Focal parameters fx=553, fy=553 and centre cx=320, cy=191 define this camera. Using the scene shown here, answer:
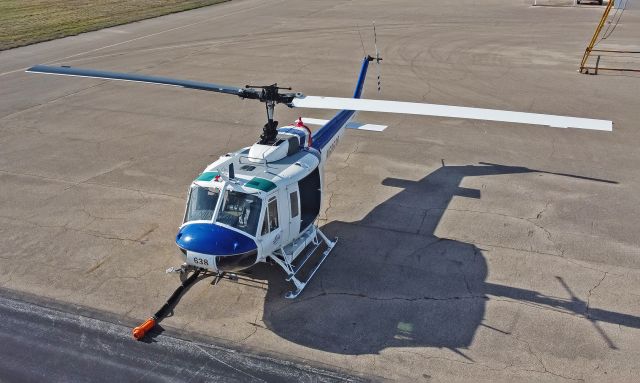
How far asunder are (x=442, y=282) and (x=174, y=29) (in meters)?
34.1

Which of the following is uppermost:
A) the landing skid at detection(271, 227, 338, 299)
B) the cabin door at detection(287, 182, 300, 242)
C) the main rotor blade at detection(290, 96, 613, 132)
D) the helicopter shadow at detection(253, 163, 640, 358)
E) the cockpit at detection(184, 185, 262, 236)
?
the main rotor blade at detection(290, 96, 613, 132)

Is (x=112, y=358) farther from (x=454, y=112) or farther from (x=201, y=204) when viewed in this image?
(x=454, y=112)

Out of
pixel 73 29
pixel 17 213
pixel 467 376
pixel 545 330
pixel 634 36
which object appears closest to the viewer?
pixel 467 376

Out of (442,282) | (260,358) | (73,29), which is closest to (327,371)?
(260,358)

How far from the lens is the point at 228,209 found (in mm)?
10703

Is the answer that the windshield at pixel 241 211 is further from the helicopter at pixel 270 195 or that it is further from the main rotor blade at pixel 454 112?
the main rotor blade at pixel 454 112

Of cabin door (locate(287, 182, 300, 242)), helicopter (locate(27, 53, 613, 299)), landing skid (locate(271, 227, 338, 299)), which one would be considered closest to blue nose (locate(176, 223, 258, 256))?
helicopter (locate(27, 53, 613, 299))

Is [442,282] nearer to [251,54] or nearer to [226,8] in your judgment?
[251,54]

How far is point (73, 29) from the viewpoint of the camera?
3931 centimetres

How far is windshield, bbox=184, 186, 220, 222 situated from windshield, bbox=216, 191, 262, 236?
23cm

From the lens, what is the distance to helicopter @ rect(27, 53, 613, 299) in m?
10.3

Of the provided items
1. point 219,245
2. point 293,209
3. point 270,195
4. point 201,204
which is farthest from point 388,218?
point 219,245

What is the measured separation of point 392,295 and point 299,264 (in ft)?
7.37

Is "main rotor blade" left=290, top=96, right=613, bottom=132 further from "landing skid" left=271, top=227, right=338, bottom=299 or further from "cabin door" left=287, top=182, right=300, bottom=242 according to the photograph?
"landing skid" left=271, top=227, right=338, bottom=299
